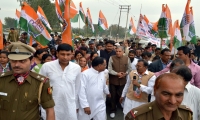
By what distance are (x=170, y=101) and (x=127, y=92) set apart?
103 inches

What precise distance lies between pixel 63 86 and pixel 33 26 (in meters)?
3.40

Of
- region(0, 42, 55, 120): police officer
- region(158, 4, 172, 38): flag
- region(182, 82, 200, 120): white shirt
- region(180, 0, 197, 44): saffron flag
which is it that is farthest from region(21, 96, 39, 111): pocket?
region(158, 4, 172, 38): flag

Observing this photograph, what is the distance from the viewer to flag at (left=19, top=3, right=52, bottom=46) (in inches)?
237

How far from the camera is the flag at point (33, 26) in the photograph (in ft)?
19.8

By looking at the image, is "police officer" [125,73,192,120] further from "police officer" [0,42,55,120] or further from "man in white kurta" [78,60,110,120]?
"man in white kurta" [78,60,110,120]

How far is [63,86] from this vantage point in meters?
3.34

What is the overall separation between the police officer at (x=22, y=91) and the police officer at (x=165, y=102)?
2.99 feet

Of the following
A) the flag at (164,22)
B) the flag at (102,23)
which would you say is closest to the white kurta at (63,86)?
the flag at (164,22)

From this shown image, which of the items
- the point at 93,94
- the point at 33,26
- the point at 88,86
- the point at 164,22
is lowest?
the point at 93,94

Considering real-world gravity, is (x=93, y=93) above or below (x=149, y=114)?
below

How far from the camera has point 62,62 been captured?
3.40m

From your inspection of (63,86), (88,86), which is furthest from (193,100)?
(88,86)

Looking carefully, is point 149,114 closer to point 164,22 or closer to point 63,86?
point 63,86

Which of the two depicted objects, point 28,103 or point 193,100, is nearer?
point 28,103
